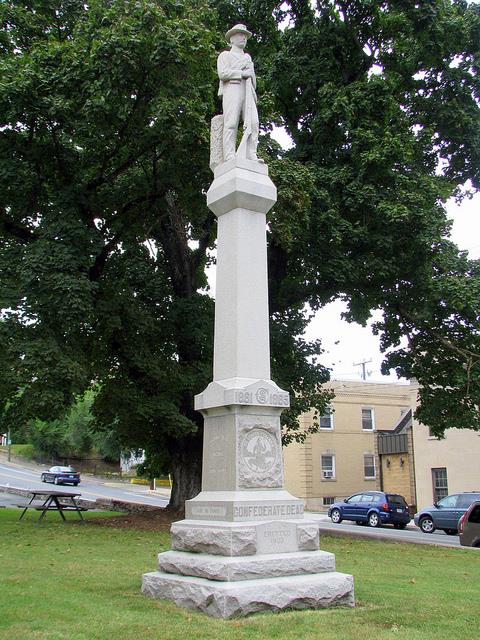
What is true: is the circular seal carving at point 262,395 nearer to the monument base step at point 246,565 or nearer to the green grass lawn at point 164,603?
the monument base step at point 246,565

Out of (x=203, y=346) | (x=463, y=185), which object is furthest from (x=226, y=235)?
(x=463, y=185)

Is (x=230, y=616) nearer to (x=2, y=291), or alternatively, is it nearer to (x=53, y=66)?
(x=2, y=291)

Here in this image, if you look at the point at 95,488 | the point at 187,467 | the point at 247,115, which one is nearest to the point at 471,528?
the point at 187,467

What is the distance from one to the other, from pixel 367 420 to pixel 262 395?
37.6m

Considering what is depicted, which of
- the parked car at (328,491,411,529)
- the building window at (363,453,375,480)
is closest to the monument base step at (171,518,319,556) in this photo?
the parked car at (328,491,411,529)

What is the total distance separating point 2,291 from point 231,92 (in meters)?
8.83

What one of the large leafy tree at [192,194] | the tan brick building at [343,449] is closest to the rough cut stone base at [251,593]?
the large leafy tree at [192,194]

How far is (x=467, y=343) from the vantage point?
68.4 feet

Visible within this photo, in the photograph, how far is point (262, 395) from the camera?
28.2 ft

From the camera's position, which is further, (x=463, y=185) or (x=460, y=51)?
(x=463, y=185)

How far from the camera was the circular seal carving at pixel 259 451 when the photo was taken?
8.44 meters

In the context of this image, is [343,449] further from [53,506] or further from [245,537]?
[245,537]

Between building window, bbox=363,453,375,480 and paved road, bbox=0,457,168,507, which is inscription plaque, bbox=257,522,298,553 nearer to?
paved road, bbox=0,457,168,507

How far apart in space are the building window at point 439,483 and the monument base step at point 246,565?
2699 centimetres
